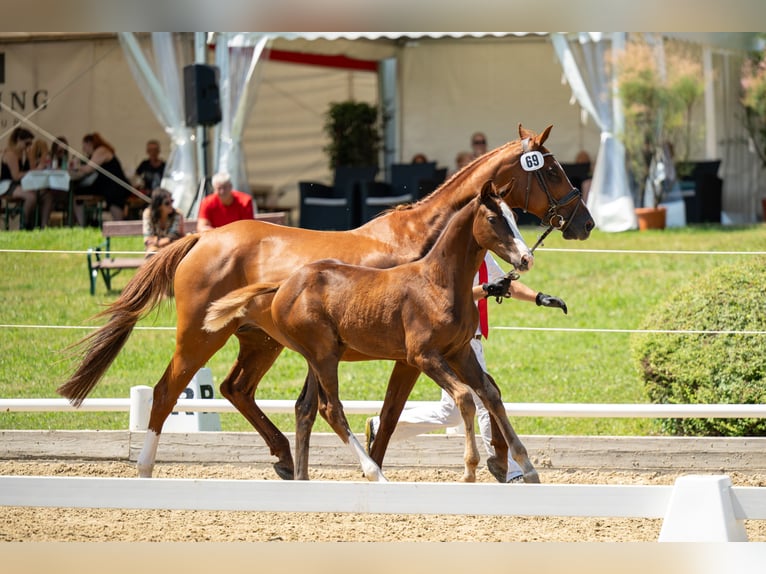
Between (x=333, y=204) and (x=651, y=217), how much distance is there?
440 centimetres

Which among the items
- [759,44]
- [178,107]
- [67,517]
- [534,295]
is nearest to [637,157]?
[759,44]

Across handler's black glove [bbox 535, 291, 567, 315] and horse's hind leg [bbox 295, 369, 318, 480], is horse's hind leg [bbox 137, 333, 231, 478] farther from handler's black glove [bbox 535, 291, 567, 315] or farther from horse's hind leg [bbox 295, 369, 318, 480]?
handler's black glove [bbox 535, 291, 567, 315]

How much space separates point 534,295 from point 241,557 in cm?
275

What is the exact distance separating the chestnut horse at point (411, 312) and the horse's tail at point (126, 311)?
1.04 metres

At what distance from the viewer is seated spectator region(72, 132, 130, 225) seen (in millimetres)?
16297

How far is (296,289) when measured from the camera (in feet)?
19.1

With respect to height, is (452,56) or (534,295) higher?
(452,56)

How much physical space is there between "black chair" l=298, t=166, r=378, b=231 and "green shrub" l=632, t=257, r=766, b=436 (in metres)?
7.98

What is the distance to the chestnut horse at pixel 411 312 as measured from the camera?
5.44 metres

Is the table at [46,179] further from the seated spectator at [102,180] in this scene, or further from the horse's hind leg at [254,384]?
the horse's hind leg at [254,384]

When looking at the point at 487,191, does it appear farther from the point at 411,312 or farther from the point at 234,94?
the point at 234,94

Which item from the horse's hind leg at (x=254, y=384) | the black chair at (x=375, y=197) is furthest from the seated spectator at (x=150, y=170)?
the horse's hind leg at (x=254, y=384)
